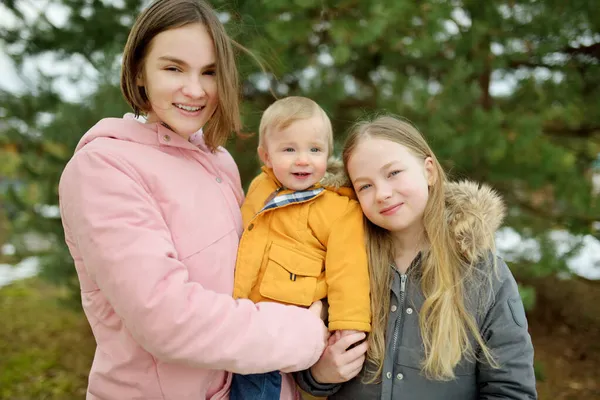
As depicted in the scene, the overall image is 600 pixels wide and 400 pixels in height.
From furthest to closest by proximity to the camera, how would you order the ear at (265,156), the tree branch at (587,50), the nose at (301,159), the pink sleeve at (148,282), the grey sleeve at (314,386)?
the tree branch at (587,50)
the ear at (265,156)
the nose at (301,159)
the grey sleeve at (314,386)
the pink sleeve at (148,282)

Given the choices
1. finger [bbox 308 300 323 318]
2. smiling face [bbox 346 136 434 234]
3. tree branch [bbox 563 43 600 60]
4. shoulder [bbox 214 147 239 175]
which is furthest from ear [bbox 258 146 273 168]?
tree branch [bbox 563 43 600 60]

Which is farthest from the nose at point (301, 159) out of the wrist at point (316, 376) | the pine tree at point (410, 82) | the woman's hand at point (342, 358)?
the pine tree at point (410, 82)

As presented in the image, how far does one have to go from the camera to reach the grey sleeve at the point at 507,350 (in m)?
1.59

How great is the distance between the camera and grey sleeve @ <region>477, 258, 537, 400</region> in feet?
5.21

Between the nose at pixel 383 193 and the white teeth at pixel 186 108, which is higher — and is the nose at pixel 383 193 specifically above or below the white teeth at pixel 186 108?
below

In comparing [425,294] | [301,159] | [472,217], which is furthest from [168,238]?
[472,217]

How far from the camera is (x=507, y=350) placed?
1598 mm

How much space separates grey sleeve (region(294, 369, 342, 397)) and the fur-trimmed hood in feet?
2.09

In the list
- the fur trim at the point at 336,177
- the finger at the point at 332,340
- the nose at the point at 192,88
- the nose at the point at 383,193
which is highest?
the nose at the point at 192,88

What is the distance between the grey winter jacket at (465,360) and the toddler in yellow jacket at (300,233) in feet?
0.47

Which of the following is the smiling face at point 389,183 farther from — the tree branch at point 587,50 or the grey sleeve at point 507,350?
the tree branch at point 587,50

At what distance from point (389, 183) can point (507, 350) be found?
2.11 ft

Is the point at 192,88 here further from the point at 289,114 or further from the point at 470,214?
the point at 470,214

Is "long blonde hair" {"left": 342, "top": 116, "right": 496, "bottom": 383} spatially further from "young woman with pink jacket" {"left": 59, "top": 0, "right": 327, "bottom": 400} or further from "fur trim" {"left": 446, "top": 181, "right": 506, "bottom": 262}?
"young woman with pink jacket" {"left": 59, "top": 0, "right": 327, "bottom": 400}
